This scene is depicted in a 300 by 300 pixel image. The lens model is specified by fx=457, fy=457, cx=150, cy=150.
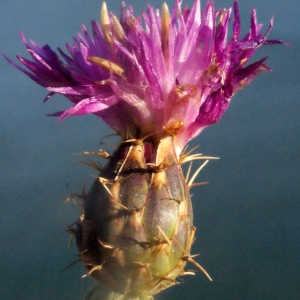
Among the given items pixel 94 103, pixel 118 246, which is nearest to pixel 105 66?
pixel 94 103

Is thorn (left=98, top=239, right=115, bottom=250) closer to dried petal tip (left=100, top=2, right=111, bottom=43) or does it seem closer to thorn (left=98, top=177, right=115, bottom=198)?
thorn (left=98, top=177, right=115, bottom=198)

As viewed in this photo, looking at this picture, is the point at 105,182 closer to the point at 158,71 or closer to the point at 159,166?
the point at 159,166

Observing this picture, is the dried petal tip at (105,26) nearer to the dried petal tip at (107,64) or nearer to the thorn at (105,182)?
the dried petal tip at (107,64)

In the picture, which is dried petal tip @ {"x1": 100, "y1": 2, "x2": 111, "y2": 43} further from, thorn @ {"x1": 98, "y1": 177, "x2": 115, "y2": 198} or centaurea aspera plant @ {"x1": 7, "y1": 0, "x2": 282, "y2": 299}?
thorn @ {"x1": 98, "y1": 177, "x2": 115, "y2": 198}

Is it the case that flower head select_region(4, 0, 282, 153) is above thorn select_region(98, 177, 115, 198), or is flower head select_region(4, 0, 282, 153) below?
above

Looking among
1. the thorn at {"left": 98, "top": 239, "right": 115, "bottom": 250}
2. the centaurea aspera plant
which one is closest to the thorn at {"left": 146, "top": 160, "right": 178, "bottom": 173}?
the centaurea aspera plant

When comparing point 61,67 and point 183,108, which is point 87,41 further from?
point 183,108

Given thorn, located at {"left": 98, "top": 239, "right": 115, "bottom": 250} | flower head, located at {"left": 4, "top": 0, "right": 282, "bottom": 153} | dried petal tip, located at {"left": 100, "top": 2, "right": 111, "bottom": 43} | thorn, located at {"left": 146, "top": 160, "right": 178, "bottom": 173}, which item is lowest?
thorn, located at {"left": 98, "top": 239, "right": 115, "bottom": 250}

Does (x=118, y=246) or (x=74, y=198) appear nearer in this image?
(x=118, y=246)
